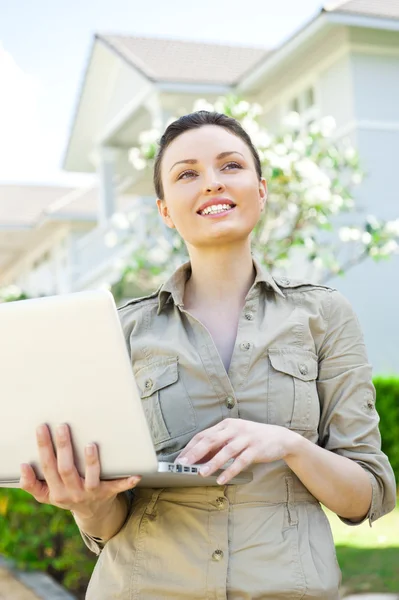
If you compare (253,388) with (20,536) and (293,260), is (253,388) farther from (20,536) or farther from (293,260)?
(293,260)

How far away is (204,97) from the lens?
1404cm

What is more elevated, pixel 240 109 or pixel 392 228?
pixel 240 109

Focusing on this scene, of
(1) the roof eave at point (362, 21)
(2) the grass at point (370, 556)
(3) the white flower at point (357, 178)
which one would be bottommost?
(2) the grass at point (370, 556)

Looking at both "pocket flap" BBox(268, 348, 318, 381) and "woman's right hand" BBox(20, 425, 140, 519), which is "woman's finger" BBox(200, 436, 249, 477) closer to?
"woman's right hand" BBox(20, 425, 140, 519)

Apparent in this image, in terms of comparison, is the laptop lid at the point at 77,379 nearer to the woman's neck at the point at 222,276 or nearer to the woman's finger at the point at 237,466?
the woman's finger at the point at 237,466

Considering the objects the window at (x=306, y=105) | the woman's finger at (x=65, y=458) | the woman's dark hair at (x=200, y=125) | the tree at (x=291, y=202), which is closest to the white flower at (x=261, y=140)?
the tree at (x=291, y=202)

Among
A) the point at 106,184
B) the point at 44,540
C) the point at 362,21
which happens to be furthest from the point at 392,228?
the point at 106,184

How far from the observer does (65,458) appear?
175 cm

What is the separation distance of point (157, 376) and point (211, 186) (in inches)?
19.5

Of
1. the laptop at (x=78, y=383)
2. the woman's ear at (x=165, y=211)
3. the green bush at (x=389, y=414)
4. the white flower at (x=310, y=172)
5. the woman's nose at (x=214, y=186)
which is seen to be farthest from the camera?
the white flower at (x=310, y=172)

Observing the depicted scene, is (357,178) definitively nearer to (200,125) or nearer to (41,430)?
(200,125)

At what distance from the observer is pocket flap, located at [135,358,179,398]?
6.99 feet

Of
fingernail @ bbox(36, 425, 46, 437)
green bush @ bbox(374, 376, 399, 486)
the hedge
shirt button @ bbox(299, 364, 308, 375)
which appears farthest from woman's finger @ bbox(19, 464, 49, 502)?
green bush @ bbox(374, 376, 399, 486)

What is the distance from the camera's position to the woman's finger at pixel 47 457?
176cm
